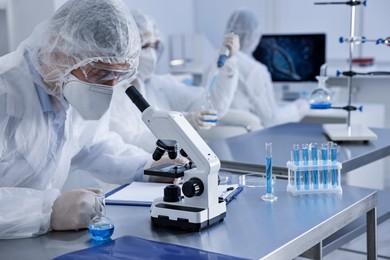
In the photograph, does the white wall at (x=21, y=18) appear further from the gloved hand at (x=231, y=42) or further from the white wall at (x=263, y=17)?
the gloved hand at (x=231, y=42)

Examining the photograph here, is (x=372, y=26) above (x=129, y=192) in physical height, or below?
above

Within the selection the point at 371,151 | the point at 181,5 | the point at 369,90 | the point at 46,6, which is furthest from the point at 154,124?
the point at 181,5

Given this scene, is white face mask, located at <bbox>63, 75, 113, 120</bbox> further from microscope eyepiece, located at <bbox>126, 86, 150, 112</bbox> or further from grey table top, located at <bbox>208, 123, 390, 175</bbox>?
grey table top, located at <bbox>208, 123, 390, 175</bbox>

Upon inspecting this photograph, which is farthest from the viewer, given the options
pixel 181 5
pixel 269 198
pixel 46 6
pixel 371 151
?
pixel 181 5

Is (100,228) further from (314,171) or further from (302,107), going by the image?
(302,107)

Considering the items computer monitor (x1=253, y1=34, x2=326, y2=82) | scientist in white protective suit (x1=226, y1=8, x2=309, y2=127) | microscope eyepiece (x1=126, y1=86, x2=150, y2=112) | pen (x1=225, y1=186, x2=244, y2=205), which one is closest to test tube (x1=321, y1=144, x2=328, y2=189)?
pen (x1=225, y1=186, x2=244, y2=205)

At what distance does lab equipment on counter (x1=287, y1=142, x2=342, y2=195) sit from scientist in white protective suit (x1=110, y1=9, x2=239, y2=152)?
1023mm

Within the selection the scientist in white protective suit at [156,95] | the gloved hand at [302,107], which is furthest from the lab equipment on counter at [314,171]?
the gloved hand at [302,107]

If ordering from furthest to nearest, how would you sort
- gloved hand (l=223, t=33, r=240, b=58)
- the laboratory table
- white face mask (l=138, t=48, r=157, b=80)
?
gloved hand (l=223, t=33, r=240, b=58) → white face mask (l=138, t=48, r=157, b=80) → the laboratory table

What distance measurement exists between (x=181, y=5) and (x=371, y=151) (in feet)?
11.7

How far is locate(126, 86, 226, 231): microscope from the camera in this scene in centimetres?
129

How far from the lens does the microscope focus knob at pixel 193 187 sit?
4.24ft

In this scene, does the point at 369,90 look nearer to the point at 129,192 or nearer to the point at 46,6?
the point at 46,6

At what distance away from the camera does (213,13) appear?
5496mm
